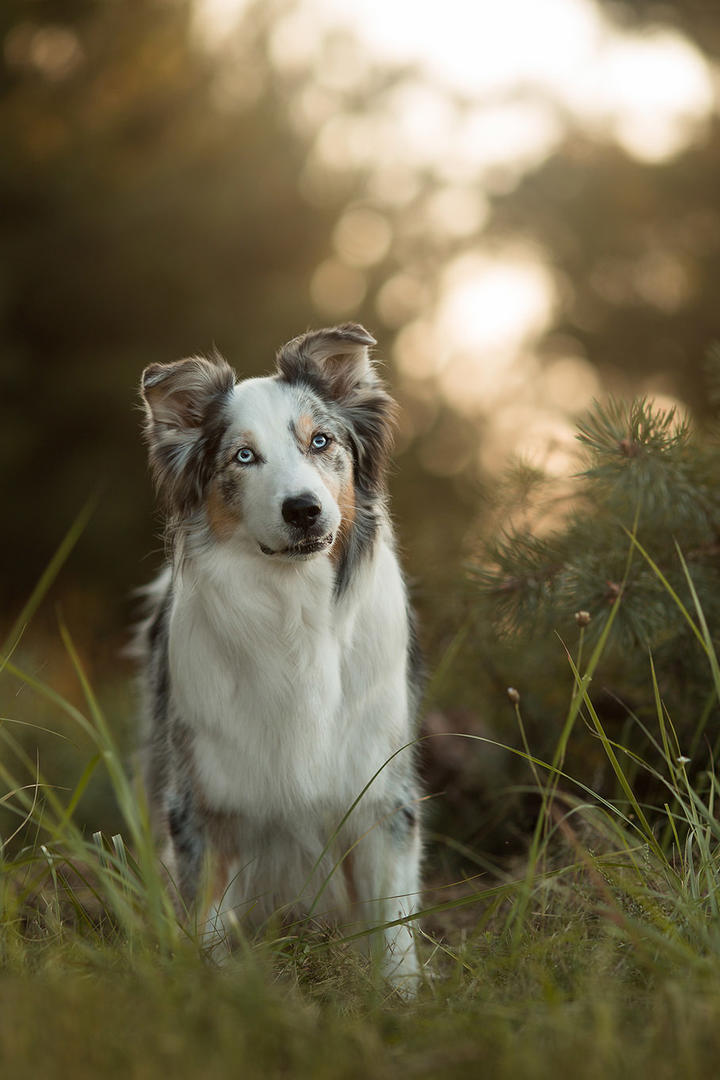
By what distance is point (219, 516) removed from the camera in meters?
2.98

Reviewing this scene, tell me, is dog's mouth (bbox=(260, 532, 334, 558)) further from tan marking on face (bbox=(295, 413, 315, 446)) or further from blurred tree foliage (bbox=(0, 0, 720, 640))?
blurred tree foliage (bbox=(0, 0, 720, 640))

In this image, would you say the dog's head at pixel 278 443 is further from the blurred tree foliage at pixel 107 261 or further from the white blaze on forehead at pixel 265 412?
the blurred tree foliage at pixel 107 261

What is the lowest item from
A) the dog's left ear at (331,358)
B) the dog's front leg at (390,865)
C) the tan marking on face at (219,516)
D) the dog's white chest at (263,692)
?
the dog's front leg at (390,865)

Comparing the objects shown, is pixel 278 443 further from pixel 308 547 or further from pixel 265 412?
pixel 308 547

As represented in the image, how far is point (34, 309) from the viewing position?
10875 mm

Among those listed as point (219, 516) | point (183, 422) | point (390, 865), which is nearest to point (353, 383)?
point (183, 422)

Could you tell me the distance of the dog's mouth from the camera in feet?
9.09

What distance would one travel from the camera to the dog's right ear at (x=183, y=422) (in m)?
3.06

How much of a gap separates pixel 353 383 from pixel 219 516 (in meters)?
0.67

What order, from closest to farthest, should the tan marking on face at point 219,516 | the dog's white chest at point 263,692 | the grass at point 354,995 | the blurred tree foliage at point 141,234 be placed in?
the grass at point 354,995, the dog's white chest at point 263,692, the tan marking on face at point 219,516, the blurred tree foliage at point 141,234

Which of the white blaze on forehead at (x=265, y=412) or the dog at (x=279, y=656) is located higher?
the white blaze on forehead at (x=265, y=412)

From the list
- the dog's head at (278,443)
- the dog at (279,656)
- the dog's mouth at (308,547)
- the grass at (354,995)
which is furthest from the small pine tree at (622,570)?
the grass at (354,995)

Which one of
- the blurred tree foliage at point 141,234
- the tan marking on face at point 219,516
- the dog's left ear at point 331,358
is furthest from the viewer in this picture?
the blurred tree foliage at point 141,234

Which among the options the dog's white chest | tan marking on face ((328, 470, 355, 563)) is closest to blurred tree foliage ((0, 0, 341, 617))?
tan marking on face ((328, 470, 355, 563))
